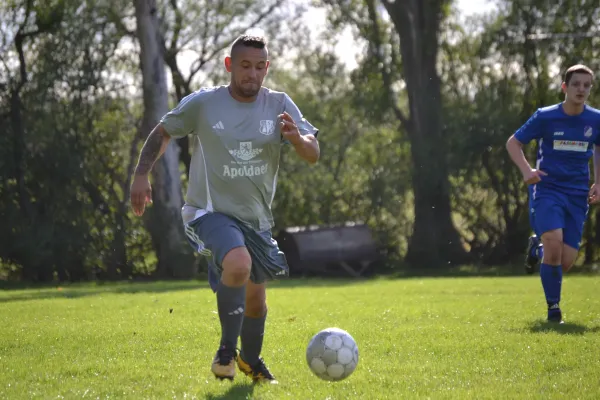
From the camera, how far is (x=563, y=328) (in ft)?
28.0

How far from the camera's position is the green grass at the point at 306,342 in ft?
18.4

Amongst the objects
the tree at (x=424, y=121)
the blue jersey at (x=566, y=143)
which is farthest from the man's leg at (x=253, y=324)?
the tree at (x=424, y=121)

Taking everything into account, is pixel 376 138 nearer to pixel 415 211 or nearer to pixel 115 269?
pixel 415 211

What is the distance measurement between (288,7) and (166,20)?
3.79m

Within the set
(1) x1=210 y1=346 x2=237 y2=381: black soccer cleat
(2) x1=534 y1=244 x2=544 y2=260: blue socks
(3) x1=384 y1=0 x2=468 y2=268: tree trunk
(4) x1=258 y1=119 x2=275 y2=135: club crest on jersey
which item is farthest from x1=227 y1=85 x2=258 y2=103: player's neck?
(3) x1=384 y1=0 x2=468 y2=268: tree trunk

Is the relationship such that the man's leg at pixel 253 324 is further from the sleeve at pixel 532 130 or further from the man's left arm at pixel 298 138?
the sleeve at pixel 532 130

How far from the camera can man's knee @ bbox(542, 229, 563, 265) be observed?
9.21m

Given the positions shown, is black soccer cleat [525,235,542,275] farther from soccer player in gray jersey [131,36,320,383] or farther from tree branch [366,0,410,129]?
tree branch [366,0,410,129]

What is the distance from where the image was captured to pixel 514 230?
81.8 feet

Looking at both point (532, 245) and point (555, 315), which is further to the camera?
point (532, 245)

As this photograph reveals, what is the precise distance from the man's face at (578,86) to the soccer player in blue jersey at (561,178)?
0.01 m

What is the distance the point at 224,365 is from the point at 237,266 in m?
0.63

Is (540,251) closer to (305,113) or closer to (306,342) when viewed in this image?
(306,342)

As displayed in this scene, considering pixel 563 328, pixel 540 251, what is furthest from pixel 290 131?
pixel 540 251
